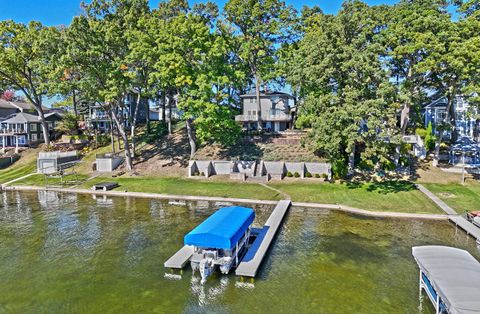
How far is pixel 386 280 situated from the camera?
16016 millimetres

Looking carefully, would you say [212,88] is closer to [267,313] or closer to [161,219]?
[161,219]

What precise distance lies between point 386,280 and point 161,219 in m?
16.2

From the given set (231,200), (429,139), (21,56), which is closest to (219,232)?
(231,200)

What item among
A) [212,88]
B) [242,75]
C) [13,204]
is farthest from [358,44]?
[13,204]

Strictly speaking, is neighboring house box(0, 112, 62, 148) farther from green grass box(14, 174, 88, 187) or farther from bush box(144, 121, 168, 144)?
bush box(144, 121, 168, 144)

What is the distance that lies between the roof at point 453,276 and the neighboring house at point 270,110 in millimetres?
38693

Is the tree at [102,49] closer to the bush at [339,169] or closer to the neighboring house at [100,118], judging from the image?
the neighboring house at [100,118]

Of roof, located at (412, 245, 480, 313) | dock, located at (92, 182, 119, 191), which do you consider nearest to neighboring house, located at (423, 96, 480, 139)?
roof, located at (412, 245, 480, 313)

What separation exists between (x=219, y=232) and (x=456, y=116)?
4050cm

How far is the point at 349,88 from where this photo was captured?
3117 cm

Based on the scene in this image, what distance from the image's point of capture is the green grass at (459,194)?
2734cm

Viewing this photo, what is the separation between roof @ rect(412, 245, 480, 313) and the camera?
10992mm

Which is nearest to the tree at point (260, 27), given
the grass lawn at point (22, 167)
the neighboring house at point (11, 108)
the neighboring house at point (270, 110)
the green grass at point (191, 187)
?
the neighboring house at point (270, 110)

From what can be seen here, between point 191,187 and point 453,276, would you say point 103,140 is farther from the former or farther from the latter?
point 453,276
